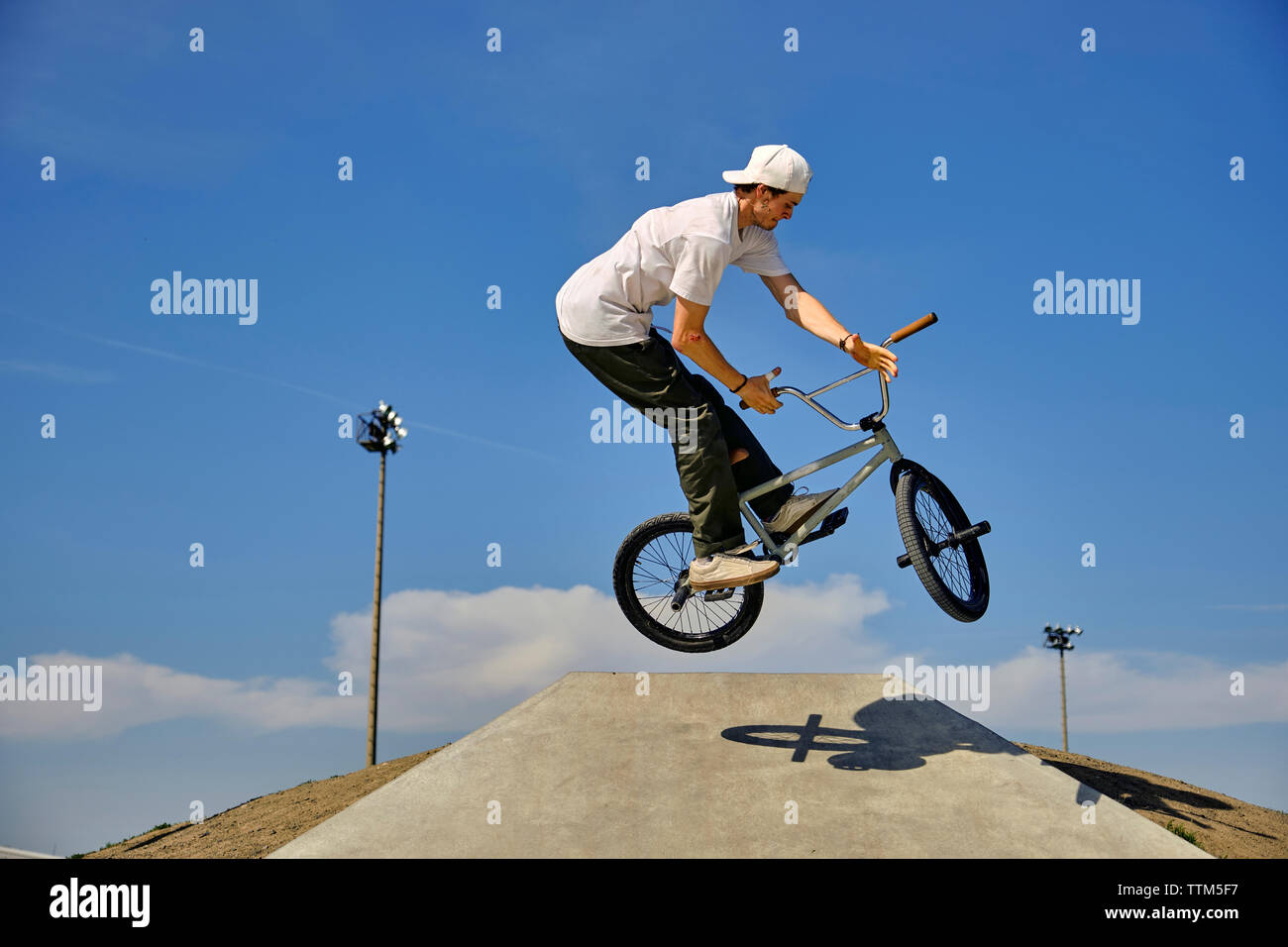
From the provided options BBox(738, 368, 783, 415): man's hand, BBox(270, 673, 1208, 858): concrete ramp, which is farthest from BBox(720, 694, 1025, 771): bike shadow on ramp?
BBox(738, 368, 783, 415): man's hand

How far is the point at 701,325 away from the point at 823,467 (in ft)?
5.04

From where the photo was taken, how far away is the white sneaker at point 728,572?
254 inches

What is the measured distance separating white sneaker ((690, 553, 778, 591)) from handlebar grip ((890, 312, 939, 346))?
1.82m

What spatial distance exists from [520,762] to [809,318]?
15.2 feet

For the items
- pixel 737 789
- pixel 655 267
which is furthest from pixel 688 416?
pixel 737 789

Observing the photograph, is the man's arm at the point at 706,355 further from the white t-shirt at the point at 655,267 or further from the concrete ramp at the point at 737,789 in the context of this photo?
the concrete ramp at the point at 737,789

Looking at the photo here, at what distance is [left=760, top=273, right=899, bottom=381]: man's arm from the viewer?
20.8 feet

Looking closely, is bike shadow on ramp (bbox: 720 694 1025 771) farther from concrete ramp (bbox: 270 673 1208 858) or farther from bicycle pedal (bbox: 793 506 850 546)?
bicycle pedal (bbox: 793 506 850 546)

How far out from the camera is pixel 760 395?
21.7ft

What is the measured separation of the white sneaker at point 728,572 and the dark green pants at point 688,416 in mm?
90

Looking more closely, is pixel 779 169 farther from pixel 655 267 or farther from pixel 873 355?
pixel 873 355

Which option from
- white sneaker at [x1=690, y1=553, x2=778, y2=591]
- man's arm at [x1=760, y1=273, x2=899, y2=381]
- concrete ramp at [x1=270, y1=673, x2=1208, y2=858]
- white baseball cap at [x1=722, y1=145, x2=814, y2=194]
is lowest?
concrete ramp at [x1=270, y1=673, x2=1208, y2=858]
